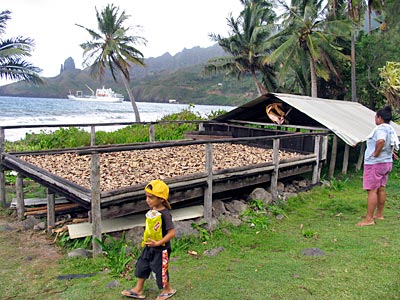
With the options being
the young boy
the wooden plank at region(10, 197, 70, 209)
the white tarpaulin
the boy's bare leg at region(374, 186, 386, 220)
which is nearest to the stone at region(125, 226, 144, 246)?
the young boy

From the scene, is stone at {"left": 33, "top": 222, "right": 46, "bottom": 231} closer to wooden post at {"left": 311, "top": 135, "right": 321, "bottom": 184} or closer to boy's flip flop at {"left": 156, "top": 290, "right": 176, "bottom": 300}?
boy's flip flop at {"left": 156, "top": 290, "right": 176, "bottom": 300}

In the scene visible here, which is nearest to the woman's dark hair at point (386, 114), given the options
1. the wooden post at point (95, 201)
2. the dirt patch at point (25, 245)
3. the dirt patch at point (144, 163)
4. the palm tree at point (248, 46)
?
the dirt patch at point (144, 163)

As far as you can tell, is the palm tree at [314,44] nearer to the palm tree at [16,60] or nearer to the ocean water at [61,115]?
the ocean water at [61,115]

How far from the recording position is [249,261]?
433cm

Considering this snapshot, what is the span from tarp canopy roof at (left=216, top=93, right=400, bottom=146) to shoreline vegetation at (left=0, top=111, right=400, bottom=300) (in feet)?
8.14

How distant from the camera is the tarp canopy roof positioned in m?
8.58

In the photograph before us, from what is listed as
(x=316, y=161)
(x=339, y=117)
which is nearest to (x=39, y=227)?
(x=316, y=161)

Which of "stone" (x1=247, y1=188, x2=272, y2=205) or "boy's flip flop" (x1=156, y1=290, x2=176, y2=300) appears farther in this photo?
"stone" (x1=247, y1=188, x2=272, y2=205)

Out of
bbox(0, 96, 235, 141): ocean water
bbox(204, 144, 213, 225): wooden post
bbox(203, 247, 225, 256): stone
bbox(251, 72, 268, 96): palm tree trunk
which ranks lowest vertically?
bbox(0, 96, 235, 141): ocean water

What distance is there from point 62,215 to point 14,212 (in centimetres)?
112

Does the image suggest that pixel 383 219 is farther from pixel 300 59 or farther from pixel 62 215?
pixel 300 59

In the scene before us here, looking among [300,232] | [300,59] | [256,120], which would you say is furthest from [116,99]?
[300,232]

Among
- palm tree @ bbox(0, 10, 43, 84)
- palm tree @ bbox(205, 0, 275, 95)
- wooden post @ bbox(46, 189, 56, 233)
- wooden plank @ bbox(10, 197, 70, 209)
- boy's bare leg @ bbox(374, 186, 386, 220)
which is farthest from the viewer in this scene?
palm tree @ bbox(205, 0, 275, 95)

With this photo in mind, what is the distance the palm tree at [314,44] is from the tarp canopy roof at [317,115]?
7.59 metres
